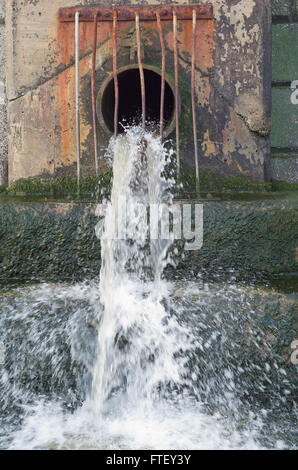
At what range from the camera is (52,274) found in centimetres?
234

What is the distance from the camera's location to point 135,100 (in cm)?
330

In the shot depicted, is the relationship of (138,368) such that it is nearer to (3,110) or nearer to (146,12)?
(146,12)

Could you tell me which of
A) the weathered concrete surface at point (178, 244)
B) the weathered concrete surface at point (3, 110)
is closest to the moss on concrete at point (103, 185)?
the weathered concrete surface at point (178, 244)

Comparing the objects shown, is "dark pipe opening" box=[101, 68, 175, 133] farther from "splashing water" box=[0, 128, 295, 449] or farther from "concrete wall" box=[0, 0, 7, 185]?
"splashing water" box=[0, 128, 295, 449]

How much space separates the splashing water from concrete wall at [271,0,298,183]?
61.6 inches

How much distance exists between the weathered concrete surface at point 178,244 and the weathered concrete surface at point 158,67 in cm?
54

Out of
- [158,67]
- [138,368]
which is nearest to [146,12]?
[158,67]

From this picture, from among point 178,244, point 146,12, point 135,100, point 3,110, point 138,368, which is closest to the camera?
point 138,368

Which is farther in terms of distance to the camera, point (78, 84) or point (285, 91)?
point (285, 91)

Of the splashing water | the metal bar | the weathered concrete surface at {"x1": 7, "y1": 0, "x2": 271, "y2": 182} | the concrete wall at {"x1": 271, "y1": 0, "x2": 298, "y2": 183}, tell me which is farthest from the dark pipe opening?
the splashing water

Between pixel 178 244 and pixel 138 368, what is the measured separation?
0.58m

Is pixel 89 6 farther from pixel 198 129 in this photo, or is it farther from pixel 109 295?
pixel 109 295

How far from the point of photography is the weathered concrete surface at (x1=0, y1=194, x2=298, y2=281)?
7.56 ft

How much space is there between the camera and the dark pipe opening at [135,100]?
9.84 feet
